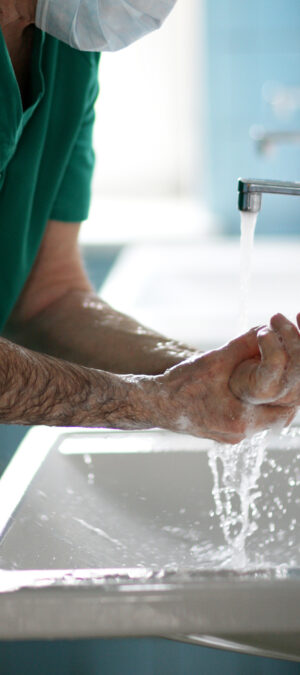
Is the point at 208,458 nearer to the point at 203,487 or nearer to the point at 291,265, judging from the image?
the point at 203,487

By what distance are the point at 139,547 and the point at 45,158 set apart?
47 centimetres

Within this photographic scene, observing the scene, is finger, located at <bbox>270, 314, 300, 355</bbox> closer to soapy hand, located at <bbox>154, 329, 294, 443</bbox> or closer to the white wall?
soapy hand, located at <bbox>154, 329, 294, 443</bbox>

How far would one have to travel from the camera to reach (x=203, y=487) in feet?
3.71

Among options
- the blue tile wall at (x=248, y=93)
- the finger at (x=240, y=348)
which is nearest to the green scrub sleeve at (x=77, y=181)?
the finger at (x=240, y=348)

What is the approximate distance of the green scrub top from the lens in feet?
3.52

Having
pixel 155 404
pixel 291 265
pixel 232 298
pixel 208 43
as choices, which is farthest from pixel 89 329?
pixel 208 43

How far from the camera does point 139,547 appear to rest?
102cm

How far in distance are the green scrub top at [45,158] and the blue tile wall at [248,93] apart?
4.98 ft

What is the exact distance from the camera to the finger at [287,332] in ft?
2.86

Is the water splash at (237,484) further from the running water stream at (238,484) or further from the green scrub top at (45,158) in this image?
the green scrub top at (45,158)

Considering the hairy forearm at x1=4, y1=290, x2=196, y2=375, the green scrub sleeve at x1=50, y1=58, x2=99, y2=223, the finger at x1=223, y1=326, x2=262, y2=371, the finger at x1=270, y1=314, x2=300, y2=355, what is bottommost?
the hairy forearm at x1=4, y1=290, x2=196, y2=375

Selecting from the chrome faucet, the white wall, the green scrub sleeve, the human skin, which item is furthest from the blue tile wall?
the chrome faucet

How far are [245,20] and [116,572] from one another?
2.25 meters

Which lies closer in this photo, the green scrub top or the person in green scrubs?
the person in green scrubs
